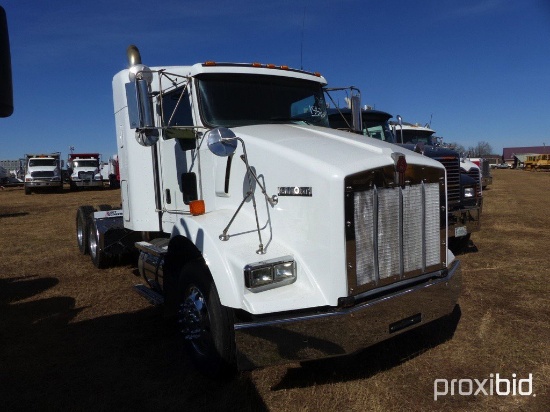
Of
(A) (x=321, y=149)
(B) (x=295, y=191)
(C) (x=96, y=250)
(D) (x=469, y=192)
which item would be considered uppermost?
(A) (x=321, y=149)

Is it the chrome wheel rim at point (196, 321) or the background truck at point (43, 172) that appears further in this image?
the background truck at point (43, 172)

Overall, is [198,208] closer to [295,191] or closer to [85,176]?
[295,191]

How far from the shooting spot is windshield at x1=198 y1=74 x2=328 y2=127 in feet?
15.2

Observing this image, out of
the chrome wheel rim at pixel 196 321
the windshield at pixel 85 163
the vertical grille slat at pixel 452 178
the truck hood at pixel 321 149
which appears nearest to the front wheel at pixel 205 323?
the chrome wheel rim at pixel 196 321

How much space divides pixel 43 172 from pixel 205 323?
1197 inches

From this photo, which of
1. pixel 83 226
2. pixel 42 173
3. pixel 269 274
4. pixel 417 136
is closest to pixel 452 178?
pixel 417 136

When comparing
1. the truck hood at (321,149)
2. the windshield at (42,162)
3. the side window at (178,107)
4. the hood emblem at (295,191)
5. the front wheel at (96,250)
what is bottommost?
the front wheel at (96,250)

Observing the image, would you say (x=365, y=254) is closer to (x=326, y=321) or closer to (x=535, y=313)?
(x=326, y=321)

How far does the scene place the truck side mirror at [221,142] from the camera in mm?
3695

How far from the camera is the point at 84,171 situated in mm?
31625

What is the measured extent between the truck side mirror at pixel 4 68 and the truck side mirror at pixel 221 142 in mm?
1782

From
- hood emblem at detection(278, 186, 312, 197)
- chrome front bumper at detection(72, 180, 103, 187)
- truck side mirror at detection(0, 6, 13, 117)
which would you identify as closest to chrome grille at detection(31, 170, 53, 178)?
chrome front bumper at detection(72, 180, 103, 187)

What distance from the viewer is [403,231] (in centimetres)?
365

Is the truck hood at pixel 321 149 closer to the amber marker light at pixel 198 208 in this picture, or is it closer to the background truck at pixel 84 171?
the amber marker light at pixel 198 208
